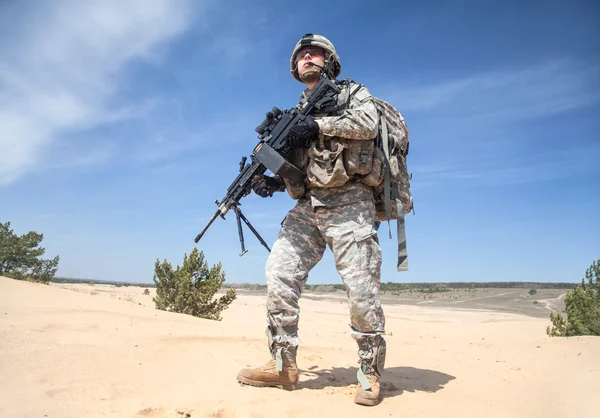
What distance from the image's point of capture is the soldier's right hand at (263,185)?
3.90 meters

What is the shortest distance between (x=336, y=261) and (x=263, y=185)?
100cm

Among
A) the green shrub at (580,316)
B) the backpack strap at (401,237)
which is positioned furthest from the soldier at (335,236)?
the green shrub at (580,316)

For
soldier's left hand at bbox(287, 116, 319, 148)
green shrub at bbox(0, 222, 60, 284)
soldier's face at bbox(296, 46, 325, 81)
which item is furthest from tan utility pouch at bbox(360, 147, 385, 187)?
green shrub at bbox(0, 222, 60, 284)

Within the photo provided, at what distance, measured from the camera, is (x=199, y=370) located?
3633mm

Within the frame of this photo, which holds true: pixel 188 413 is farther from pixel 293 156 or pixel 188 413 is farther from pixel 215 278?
pixel 215 278

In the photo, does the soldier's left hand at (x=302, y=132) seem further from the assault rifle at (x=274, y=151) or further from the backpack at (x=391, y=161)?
the backpack at (x=391, y=161)

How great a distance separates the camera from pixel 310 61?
3.92 metres

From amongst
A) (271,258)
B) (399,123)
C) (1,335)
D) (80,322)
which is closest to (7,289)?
(80,322)

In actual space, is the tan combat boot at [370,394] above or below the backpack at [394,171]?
below

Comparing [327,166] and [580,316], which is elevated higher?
[327,166]

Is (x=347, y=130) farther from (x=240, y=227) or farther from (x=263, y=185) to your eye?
(x=240, y=227)

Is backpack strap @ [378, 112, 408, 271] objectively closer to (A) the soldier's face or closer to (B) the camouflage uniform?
(B) the camouflage uniform

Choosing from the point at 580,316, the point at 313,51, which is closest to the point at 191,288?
the point at 313,51

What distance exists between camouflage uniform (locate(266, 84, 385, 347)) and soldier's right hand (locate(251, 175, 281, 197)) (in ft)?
1.20
